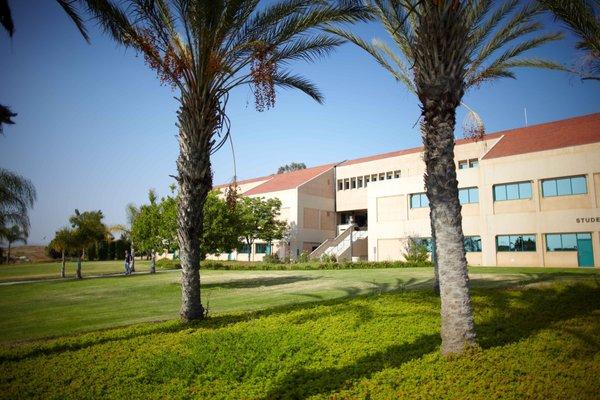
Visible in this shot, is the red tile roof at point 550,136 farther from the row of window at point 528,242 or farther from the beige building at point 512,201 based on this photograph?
the row of window at point 528,242

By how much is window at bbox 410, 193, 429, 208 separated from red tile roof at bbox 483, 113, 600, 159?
7.13m

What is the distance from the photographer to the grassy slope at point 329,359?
488 cm

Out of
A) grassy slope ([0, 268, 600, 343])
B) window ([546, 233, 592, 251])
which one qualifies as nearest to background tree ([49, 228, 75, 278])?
grassy slope ([0, 268, 600, 343])

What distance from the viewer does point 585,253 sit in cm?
2834

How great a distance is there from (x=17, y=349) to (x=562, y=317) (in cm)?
1117

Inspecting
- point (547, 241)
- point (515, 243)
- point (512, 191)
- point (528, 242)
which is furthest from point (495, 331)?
point (512, 191)

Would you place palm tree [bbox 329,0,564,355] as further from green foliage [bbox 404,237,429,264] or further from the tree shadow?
green foliage [bbox 404,237,429,264]

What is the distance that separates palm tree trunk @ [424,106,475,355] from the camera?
576 centimetres

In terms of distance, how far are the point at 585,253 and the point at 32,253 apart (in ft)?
258

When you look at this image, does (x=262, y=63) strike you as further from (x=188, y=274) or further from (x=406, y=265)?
(x=406, y=265)

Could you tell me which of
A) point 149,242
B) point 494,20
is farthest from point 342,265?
point 494,20

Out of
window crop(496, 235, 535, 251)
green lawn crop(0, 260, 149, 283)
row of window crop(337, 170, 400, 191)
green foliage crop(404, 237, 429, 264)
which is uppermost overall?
row of window crop(337, 170, 400, 191)

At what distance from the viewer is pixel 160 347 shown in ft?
23.9

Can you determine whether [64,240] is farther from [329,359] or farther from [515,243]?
[515,243]
